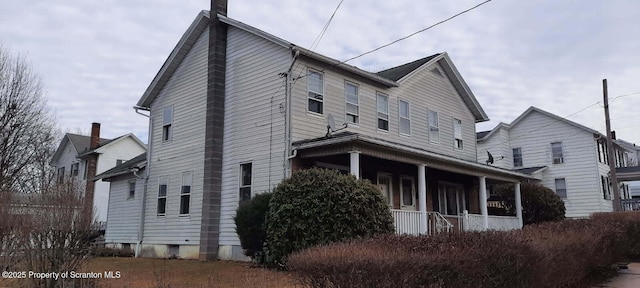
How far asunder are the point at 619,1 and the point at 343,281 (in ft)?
35.2

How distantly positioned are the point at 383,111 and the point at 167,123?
344 inches

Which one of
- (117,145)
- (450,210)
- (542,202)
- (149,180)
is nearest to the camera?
(149,180)

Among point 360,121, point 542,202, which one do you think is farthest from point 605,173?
point 360,121

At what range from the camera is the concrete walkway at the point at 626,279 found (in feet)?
32.9

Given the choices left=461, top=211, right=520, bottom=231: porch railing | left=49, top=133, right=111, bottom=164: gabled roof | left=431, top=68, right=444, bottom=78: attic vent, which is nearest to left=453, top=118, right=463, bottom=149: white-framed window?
left=431, top=68, right=444, bottom=78: attic vent

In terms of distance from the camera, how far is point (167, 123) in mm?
19391

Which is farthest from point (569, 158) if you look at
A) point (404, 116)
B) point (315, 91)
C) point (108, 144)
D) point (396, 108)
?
point (108, 144)

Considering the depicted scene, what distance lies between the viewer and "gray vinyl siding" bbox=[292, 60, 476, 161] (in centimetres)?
1523

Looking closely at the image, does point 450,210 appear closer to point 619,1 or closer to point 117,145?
point 619,1

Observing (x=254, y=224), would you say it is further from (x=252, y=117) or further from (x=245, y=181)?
(x=252, y=117)

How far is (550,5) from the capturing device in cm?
1059

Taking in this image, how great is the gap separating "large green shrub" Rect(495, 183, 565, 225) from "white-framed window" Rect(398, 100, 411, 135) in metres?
8.26

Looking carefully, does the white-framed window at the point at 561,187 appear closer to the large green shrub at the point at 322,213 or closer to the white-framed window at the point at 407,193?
the white-framed window at the point at 407,193

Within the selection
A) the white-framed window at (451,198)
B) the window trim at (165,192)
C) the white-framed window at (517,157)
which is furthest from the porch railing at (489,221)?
the white-framed window at (517,157)
